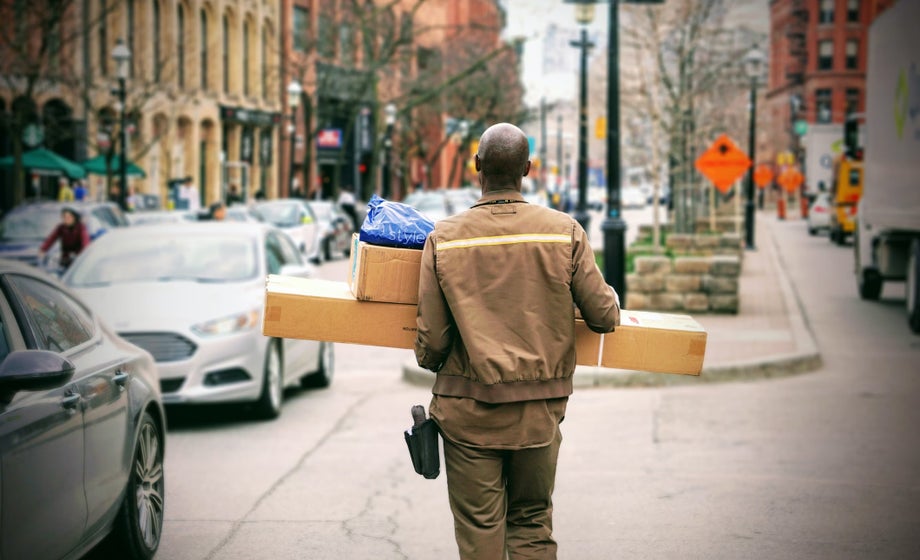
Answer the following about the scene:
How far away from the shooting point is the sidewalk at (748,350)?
12344 mm

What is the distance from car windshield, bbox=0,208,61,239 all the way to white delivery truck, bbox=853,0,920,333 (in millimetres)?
13841

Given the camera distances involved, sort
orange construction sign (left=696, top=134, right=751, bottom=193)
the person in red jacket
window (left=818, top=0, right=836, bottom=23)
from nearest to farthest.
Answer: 1. the person in red jacket
2. orange construction sign (left=696, top=134, right=751, bottom=193)
3. window (left=818, top=0, right=836, bottom=23)

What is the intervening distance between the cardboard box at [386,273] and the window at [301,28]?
49221 millimetres

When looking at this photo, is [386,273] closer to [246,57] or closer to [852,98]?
[246,57]

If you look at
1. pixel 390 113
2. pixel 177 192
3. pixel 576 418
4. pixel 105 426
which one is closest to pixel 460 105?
pixel 390 113

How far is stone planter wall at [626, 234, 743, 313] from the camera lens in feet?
57.1

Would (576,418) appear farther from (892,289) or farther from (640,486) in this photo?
(892,289)

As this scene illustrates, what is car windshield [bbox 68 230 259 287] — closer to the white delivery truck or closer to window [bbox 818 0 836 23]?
the white delivery truck

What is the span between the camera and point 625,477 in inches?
320

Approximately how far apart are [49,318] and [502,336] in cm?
224

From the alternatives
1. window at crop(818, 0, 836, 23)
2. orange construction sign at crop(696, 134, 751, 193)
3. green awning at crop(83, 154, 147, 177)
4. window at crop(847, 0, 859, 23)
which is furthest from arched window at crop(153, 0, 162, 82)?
window at crop(818, 0, 836, 23)

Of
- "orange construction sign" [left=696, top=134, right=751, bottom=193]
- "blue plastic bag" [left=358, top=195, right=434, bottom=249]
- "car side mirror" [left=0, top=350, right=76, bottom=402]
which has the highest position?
"orange construction sign" [left=696, top=134, right=751, bottom=193]

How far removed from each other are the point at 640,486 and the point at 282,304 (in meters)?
3.59

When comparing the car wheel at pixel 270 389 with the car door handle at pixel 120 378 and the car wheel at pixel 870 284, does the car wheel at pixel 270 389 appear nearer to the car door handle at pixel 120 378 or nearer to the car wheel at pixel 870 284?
the car door handle at pixel 120 378
